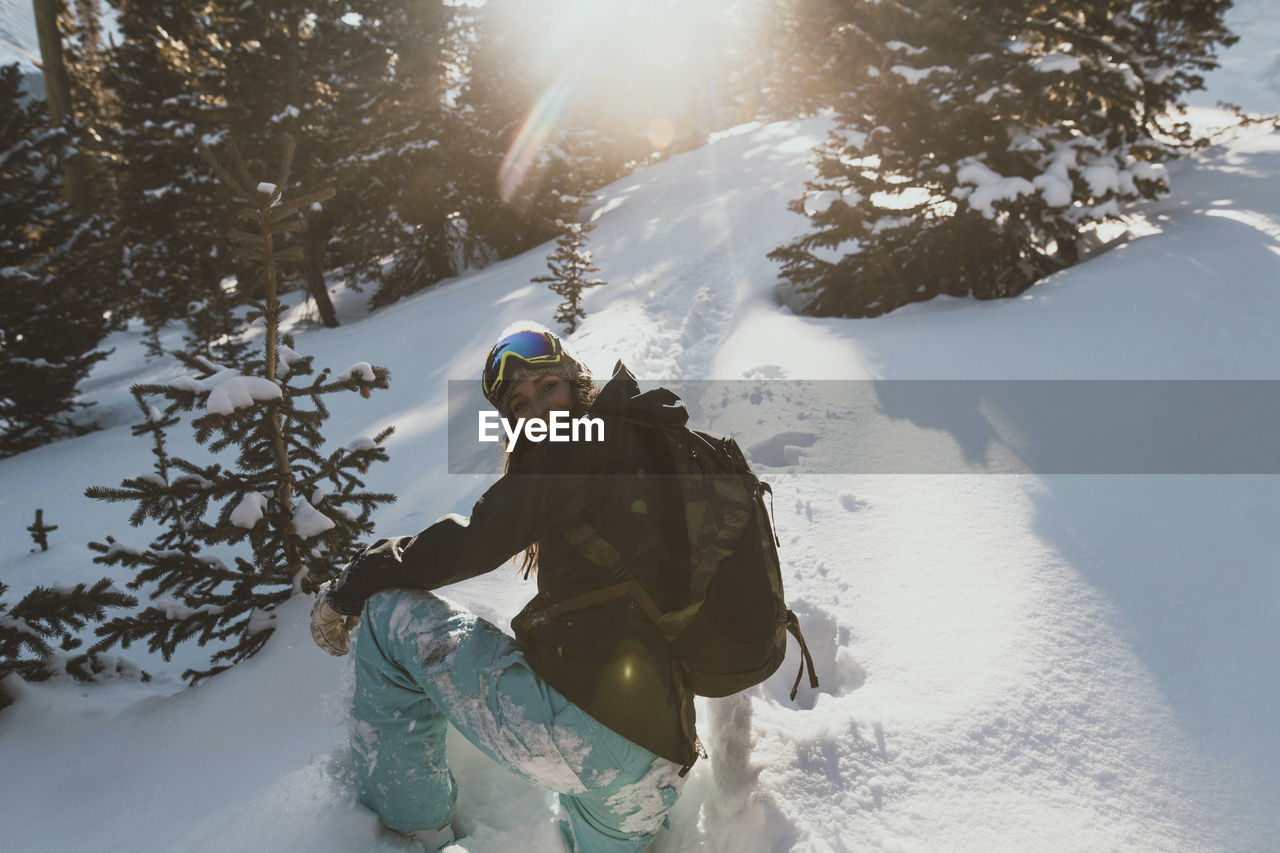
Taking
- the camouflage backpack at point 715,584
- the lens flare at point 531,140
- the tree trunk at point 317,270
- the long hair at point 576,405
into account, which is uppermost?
the lens flare at point 531,140

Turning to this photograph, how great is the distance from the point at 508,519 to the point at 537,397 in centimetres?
42

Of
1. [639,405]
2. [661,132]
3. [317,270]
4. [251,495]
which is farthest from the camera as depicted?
[661,132]

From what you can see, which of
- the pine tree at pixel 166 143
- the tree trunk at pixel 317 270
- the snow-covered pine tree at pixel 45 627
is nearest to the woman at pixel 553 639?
the snow-covered pine tree at pixel 45 627

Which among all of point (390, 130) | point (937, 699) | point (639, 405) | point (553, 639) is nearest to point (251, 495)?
point (553, 639)

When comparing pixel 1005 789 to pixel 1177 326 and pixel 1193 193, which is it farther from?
pixel 1193 193

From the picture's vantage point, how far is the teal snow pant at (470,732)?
5.50 ft

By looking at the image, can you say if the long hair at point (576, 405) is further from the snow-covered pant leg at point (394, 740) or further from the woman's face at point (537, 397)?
the snow-covered pant leg at point (394, 740)

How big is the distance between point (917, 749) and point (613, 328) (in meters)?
5.93

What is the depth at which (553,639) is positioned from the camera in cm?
170

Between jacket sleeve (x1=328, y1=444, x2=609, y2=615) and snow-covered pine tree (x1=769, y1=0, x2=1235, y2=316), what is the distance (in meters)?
5.78

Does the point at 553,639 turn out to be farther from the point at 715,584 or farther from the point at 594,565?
the point at 715,584

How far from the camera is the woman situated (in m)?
1.67

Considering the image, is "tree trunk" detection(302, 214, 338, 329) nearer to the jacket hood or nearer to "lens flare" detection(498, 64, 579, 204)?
"lens flare" detection(498, 64, 579, 204)

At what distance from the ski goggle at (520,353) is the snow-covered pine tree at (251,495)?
1.29 metres
